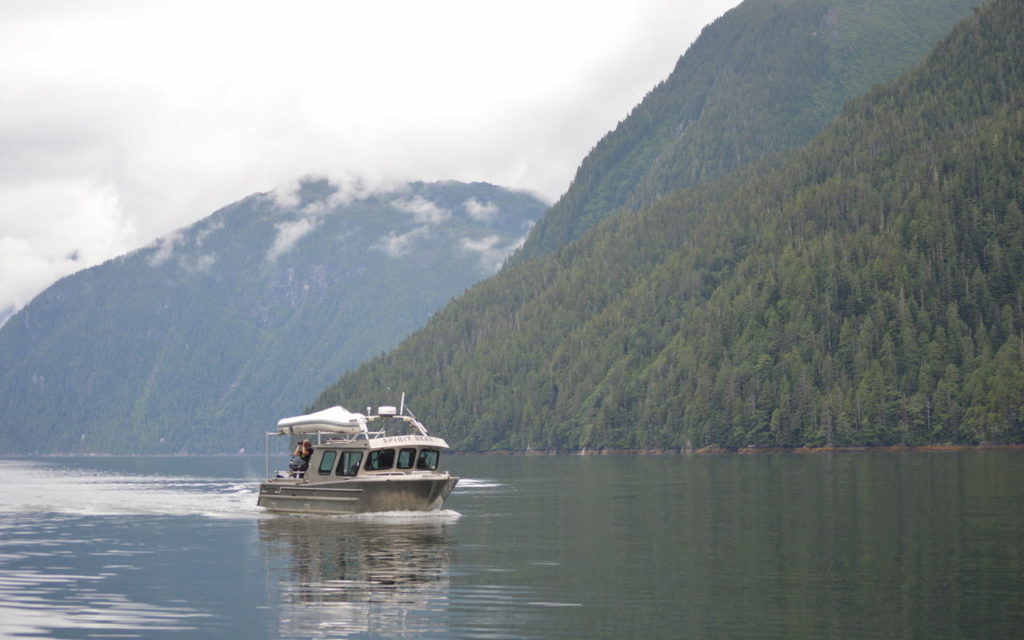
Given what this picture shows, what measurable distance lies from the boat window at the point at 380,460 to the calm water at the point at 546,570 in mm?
4575

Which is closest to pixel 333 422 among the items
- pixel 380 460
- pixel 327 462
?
pixel 327 462

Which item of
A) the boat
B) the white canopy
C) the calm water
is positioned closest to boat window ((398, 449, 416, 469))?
the boat

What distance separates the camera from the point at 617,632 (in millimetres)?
37906

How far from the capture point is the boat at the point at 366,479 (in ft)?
275

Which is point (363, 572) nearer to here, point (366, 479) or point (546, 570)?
point (546, 570)

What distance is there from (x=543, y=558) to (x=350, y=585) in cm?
1092

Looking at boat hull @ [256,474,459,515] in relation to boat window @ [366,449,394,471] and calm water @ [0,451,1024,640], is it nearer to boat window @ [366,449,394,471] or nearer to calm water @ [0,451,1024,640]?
calm water @ [0,451,1024,640]

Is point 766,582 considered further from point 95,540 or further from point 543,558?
point 95,540

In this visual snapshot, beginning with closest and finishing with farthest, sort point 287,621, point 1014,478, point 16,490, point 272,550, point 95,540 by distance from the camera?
point 287,621 → point 272,550 → point 95,540 → point 1014,478 → point 16,490

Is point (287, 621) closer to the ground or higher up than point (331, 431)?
closer to the ground

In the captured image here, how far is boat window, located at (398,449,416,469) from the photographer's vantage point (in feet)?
284


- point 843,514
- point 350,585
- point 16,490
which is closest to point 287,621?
point 350,585

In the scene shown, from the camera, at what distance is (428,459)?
8938cm

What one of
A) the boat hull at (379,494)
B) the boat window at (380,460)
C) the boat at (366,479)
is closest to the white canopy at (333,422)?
the boat at (366,479)
